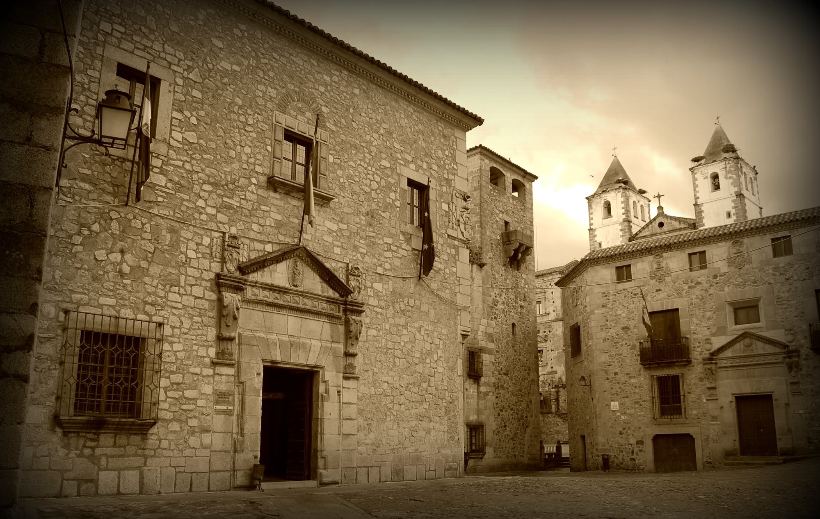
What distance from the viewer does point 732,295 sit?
2191 centimetres

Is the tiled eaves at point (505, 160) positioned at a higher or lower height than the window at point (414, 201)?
higher

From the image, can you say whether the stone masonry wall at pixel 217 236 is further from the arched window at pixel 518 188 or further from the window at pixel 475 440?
the arched window at pixel 518 188

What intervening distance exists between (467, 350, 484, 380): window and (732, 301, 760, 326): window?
8.59 m

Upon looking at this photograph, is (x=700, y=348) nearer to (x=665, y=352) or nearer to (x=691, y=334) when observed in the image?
(x=691, y=334)

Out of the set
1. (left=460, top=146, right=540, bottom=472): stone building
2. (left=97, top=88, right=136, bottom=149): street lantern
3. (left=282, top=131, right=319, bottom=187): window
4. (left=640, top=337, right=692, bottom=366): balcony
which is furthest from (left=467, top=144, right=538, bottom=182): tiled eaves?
(left=97, top=88, right=136, bottom=149): street lantern

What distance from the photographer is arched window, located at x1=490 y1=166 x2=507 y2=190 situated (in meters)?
24.5

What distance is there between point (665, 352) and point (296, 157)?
16374 mm

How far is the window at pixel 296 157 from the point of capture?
11.0 metres

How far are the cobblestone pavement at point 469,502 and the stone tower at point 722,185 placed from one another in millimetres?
48106

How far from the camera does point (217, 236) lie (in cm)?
970

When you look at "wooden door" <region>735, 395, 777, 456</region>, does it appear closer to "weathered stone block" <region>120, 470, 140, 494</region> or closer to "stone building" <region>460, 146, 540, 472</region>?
"stone building" <region>460, 146, 540, 472</region>

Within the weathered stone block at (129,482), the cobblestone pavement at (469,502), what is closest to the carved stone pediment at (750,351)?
the cobblestone pavement at (469,502)

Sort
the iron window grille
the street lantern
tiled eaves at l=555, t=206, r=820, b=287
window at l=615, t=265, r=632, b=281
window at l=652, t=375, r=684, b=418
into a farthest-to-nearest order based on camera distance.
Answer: window at l=615, t=265, r=632, b=281 → window at l=652, t=375, r=684, b=418 → tiled eaves at l=555, t=206, r=820, b=287 → the iron window grille → the street lantern

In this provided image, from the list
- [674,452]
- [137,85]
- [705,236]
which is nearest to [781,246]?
[705,236]
